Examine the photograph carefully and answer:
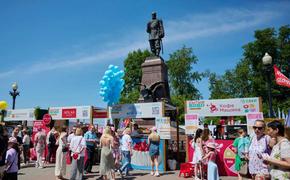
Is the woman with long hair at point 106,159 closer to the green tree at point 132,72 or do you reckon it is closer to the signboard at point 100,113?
the signboard at point 100,113

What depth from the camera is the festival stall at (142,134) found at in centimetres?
1120

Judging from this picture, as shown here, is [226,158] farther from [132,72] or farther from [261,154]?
[132,72]

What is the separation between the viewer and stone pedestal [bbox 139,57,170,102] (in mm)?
18422

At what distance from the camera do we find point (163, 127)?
1121 cm

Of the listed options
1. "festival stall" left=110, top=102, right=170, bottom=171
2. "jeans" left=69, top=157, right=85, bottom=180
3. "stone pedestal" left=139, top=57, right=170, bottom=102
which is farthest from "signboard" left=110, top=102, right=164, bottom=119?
"stone pedestal" left=139, top=57, right=170, bottom=102

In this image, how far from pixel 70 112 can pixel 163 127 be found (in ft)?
21.0

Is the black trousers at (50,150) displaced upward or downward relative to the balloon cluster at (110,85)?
downward

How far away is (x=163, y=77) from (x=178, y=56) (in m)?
36.4

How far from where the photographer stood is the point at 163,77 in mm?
18656

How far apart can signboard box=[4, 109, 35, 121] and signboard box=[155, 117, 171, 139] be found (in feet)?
31.4

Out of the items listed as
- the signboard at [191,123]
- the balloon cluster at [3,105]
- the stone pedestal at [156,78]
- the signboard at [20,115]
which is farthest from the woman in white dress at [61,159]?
the balloon cluster at [3,105]

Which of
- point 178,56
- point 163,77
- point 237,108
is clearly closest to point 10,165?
point 237,108

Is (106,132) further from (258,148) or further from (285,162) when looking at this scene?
(285,162)

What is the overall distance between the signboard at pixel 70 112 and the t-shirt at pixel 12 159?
25.9 ft
